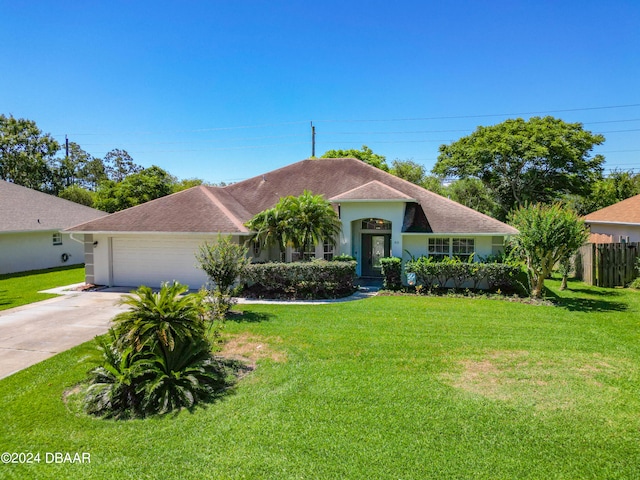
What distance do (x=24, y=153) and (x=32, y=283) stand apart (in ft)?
112

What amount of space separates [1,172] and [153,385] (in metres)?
51.5

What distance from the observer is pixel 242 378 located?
6.95 metres

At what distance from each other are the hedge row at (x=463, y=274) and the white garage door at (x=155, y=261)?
9.34m

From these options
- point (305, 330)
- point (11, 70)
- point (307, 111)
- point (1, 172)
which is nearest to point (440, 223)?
point (305, 330)

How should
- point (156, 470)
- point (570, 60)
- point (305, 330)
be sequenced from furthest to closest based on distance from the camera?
point (570, 60) → point (305, 330) → point (156, 470)

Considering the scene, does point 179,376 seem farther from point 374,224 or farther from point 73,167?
point 73,167

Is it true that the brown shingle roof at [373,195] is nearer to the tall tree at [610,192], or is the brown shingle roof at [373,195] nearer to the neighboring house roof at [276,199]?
the neighboring house roof at [276,199]

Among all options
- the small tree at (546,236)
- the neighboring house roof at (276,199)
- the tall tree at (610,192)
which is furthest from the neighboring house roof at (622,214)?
the tall tree at (610,192)

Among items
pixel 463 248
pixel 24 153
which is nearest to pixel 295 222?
pixel 463 248

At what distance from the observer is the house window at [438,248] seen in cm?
1616

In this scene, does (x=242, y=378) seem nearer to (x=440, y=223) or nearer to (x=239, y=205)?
(x=440, y=223)

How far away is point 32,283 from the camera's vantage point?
17828 millimetres

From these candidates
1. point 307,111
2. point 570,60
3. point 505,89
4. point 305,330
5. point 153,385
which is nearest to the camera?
point 153,385

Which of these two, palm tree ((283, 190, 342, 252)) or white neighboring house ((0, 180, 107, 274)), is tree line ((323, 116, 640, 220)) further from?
white neighboring house ((0, 180, 107, 274))
